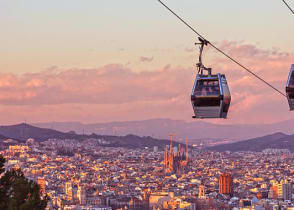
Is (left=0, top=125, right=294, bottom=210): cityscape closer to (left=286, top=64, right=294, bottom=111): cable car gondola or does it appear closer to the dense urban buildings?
the dense urban buildings

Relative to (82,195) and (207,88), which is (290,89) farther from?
(82,195)

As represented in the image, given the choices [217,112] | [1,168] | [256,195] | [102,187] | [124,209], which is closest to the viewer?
[217,112]

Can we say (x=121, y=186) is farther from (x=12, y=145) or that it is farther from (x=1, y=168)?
(x=1, y=168)

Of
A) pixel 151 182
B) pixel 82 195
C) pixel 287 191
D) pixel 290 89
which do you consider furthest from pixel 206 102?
pixel 151 182

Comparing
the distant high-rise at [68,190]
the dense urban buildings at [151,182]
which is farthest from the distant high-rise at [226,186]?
the distant high-rise at [68,190]

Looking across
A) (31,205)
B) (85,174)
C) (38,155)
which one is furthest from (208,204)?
(31,205)

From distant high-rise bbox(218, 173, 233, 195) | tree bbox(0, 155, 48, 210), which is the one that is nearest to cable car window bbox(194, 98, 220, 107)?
tree bbox(0, 155, 48, 210)

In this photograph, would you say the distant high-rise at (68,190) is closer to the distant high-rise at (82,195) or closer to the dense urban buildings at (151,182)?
Answer: the dense urban buildings at (151,182)
